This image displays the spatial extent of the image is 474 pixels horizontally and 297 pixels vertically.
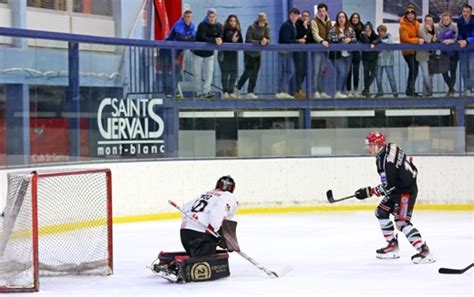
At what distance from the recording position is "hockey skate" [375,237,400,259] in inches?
386

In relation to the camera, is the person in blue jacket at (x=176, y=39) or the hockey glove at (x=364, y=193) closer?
the hockey glove at (x=364, y=193)

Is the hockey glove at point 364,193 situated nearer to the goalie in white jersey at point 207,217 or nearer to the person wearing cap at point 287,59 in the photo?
the goalie in white jersey at point 207,217

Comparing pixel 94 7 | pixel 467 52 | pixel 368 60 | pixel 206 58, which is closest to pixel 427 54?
pixel 467 52

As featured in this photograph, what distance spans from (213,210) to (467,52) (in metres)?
7.68

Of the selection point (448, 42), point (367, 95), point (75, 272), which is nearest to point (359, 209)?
point (367, 95)

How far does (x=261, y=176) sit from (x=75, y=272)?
591 cm

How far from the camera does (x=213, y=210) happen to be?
849 cm

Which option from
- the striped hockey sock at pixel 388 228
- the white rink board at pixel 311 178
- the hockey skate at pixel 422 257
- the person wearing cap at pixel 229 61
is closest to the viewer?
the hockey skate at pixel 422 257

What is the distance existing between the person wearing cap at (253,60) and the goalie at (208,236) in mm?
6239

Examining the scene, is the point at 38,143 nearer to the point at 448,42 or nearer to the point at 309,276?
the point at 309,276

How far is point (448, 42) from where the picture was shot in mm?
15211

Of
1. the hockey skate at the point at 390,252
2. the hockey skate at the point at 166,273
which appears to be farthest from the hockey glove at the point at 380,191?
the hockey skate at the point at 166,273

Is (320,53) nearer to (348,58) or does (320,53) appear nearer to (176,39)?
(348,58)

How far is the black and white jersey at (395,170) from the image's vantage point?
9.63 metres
